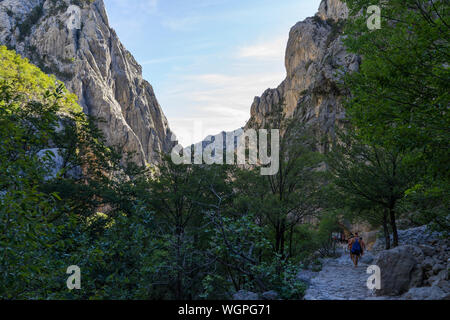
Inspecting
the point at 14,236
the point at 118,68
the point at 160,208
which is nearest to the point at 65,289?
the point at 14,236

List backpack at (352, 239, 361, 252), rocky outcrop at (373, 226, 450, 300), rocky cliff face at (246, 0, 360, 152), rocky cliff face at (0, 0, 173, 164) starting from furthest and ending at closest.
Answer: rocky cliff face at (0, 0, 173, 164) < rocky cliff face at (246, 0, 360, 152) < backpack at (352, 239, 361, 252) < rocky outcrop at (373, 226, 450, 300)

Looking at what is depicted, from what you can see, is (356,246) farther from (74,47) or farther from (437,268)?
(74,47)

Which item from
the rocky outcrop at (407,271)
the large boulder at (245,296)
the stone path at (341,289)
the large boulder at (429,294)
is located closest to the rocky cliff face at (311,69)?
A: the stone path at (341,289)

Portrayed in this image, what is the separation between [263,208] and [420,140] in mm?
6657

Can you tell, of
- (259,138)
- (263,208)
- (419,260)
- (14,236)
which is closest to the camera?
(14,236)

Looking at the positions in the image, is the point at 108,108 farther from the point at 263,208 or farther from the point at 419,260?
the point at 419,260

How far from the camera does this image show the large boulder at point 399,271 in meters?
6.49

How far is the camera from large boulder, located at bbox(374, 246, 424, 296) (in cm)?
649

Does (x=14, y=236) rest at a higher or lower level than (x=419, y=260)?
higher

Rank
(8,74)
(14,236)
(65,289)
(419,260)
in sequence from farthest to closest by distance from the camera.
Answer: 1. (8,74)
2. (419,260)
3. (65,289)
4. (14,236)

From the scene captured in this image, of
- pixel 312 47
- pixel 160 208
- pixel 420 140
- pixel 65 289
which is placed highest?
pixel 312 47

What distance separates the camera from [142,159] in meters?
76.8

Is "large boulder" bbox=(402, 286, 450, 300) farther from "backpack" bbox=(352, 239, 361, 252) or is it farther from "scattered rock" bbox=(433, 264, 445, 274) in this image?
"backpack" bbox=(352, 239, 361, 252)

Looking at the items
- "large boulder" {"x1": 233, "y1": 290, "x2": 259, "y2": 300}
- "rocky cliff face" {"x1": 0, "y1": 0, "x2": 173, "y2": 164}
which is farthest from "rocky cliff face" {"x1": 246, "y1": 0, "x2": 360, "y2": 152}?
"large boulder" {"x1": 233, "y1": 290, "x2": 259, "y2": 300}
